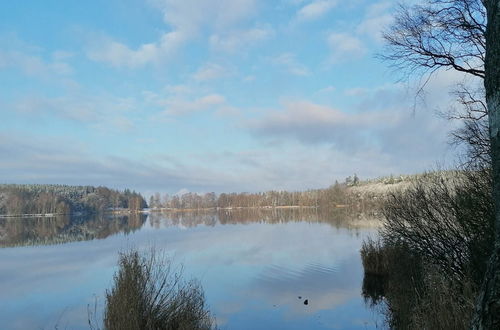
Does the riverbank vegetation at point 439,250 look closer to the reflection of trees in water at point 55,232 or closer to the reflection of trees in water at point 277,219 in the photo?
the reflection of trees in water at point 277,219

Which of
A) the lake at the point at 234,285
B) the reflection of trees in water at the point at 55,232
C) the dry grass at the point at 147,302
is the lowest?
the reflection of trees in water at the point at 55,232

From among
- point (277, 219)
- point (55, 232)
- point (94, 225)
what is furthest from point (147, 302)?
point (277, 219)

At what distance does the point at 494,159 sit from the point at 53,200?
16584cm

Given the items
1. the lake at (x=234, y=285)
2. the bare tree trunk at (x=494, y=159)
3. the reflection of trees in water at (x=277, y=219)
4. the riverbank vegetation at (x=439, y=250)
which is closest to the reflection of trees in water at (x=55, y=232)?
the reflection of trees in water at (x=277, y=219)

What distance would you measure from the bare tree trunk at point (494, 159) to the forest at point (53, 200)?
160 meters

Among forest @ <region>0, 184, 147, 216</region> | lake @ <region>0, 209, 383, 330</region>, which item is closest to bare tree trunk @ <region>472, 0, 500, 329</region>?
lake @ <region>0, 209, 383, 330</region>

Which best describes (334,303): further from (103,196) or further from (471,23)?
(103,196)

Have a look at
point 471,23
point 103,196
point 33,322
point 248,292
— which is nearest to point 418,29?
point 471,23

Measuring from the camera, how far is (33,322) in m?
13.5

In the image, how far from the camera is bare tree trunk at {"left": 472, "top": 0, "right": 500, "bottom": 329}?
2579mm

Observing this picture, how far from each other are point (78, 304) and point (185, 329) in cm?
949

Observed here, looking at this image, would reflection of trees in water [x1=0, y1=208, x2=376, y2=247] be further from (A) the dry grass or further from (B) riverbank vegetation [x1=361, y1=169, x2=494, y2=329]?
(A) the dry grass

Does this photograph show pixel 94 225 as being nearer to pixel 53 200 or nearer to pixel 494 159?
pixel 494 159

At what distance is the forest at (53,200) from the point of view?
480 ft
